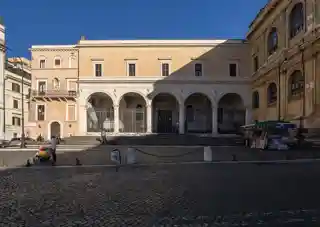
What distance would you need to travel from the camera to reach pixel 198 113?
137 feet

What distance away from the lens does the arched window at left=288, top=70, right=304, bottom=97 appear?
88.3 feet

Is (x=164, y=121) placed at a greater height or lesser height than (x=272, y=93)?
lesser

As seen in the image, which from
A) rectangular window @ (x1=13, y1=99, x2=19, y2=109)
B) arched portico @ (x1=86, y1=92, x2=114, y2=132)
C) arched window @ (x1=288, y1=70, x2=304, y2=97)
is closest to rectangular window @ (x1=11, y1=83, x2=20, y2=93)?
rectangular window @ (x1=13, y1=99, x2=19, y2=109)

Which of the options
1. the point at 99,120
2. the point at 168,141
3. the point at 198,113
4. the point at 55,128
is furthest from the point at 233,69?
the point at 55,128

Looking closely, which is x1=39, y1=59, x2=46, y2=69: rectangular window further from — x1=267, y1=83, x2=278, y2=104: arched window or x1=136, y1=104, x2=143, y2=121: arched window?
x1=267, y1=83, x2=278, y2=104: arched window

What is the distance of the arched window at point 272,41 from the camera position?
107ft

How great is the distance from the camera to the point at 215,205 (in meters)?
6.92

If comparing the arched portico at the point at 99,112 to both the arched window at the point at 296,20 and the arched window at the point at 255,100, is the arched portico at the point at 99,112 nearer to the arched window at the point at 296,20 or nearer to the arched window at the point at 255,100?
the arched window at the point at 255,100

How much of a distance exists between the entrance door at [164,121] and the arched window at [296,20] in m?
17.9

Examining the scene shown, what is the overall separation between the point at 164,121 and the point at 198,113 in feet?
13.6

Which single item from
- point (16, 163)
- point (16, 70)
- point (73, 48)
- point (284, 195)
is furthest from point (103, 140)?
point (16, 70)

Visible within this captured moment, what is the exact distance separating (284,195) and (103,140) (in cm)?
2363

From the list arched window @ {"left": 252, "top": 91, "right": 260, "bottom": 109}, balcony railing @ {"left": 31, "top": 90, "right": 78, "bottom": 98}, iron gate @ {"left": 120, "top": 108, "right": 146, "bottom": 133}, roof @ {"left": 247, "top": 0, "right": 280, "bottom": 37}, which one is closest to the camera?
roof @ {"left": 247, "top": 0, "right": 280, "bottom": 37}

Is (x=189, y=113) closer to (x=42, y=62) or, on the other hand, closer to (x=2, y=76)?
(x=42, y=62)
